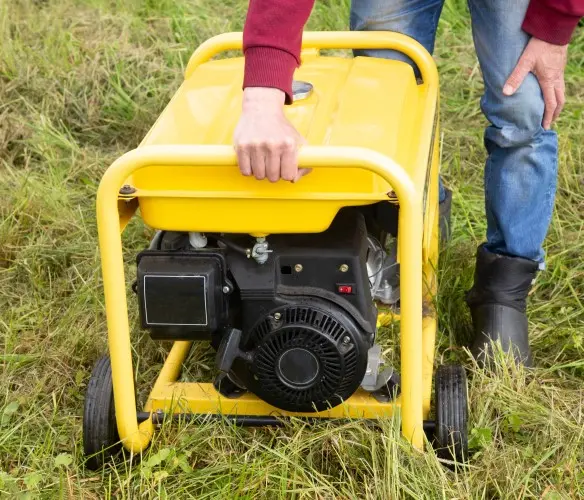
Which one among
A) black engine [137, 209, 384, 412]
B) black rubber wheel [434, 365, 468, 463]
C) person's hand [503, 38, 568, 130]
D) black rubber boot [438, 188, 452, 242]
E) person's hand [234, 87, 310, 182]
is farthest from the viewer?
black rubber boot [438, 188, 452, 242]

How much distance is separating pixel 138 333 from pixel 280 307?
0.71 m

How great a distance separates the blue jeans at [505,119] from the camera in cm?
214

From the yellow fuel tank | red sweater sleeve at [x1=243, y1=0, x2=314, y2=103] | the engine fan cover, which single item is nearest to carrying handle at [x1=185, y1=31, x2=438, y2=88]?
the yellow fuel tank

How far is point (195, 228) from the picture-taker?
1857mm

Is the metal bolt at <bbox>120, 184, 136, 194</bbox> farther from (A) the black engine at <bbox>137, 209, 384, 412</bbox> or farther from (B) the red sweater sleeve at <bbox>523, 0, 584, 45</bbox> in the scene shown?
(B) the red sweater sleeve at <bbox>523, 0, 584, 45</bbox>

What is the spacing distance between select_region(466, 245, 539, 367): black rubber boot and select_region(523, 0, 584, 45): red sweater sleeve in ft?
1.94

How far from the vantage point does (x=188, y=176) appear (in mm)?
1816

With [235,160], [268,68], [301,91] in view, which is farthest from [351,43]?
[235,160]

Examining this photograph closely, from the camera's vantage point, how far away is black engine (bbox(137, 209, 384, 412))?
74.7 inches

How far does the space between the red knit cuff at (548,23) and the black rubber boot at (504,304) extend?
0.59 meters

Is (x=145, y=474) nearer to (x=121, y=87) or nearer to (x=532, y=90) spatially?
(x=532, y=90)

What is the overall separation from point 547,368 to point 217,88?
108cm

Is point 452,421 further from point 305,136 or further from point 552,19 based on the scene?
point 552,19

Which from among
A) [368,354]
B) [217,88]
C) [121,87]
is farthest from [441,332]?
[121,87]
